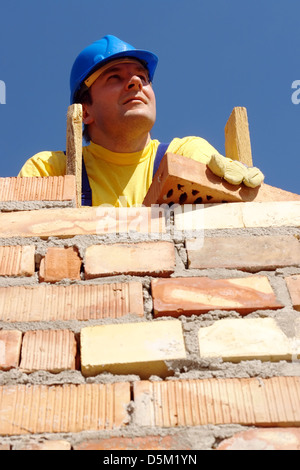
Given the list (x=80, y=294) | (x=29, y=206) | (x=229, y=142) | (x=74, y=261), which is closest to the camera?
(x=80, y=294)

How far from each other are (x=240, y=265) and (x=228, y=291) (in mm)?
107

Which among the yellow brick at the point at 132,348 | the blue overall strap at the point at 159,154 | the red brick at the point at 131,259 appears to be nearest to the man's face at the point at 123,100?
the blue overall strap at the point at 159,154

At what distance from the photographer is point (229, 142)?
2285 mm

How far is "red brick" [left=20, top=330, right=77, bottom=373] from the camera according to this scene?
134 centimetres

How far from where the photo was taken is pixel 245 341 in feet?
4.54

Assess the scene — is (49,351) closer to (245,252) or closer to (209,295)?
(209,295)

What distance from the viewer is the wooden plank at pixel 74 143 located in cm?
193

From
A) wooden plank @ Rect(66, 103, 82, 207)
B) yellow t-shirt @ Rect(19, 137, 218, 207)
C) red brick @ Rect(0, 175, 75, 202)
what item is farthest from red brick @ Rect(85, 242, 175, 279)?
yellow t-shirt @ Rect(19, 137, 218, 207)

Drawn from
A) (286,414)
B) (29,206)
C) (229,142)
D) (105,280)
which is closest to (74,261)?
(105,280)

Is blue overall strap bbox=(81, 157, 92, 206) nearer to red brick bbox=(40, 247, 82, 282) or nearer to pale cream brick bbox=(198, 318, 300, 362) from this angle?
red brick bbox=(40, 247, 82, 282)

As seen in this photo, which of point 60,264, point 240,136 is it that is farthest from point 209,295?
point 240,136

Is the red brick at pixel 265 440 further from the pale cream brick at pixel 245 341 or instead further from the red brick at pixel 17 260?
the red brick at pixel 17 260

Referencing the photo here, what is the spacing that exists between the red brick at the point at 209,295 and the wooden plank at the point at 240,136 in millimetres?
736

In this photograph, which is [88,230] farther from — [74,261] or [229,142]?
[229,142]
